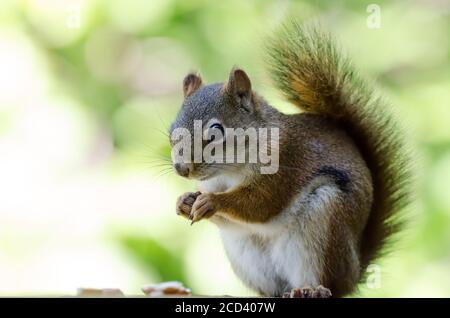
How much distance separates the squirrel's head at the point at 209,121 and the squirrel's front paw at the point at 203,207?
6cm

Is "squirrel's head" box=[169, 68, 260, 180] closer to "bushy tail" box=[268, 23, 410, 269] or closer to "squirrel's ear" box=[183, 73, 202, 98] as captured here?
"squirrel's ear" box=[183, 73, 202, 98]

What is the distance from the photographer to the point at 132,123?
11.3 ft

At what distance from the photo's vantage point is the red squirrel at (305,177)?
2.30m

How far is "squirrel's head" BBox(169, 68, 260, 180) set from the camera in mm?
2176

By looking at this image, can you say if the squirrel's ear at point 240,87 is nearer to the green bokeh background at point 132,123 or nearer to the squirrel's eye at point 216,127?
the squirrel's eye at point 216,127

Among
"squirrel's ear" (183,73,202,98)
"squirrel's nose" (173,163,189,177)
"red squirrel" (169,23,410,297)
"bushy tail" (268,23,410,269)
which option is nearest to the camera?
"squirrel's nose" (173,163,189,177)

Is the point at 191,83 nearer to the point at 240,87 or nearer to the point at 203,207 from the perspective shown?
the point at 240,87

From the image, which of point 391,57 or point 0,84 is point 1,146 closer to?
point 0,84

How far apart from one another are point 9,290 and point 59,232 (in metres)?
0.29

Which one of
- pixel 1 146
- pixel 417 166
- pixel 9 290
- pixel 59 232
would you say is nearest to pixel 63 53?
pixel 1 146

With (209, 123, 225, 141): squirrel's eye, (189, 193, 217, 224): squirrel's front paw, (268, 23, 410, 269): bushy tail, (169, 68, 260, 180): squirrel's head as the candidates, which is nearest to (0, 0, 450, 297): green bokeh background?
(268, 23, 410, 269): bushy tail

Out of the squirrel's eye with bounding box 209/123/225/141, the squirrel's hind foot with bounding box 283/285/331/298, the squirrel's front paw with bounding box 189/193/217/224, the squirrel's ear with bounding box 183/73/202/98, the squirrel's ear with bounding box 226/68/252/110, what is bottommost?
the squirrel's hind foot with bounding box 283/285/331/298

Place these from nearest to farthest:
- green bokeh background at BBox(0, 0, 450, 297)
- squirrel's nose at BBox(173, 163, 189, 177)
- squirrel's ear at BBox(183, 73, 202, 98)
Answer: squirrel's nose at BBox(173, 163, 189, 177) < squirrel's ear at BBox(183, 73, 202, 98) < green bokeh background at BBox(0, 0, 450, 297)

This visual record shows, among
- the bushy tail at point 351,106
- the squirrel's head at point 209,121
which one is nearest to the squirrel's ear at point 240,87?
the squirrel's head at point 209,121
